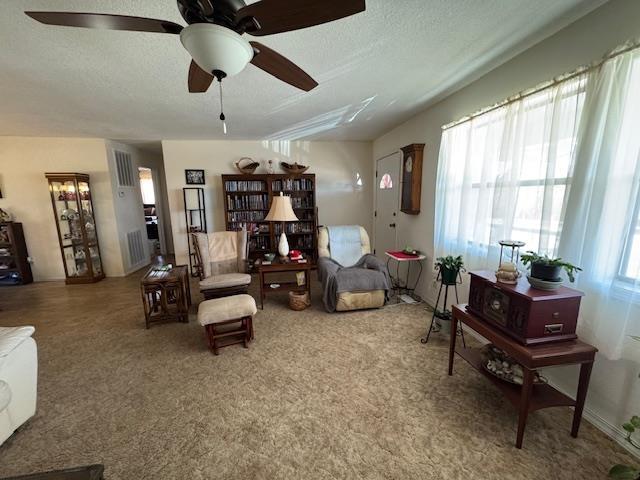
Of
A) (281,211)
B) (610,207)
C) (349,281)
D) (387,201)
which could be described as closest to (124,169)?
(281,211)

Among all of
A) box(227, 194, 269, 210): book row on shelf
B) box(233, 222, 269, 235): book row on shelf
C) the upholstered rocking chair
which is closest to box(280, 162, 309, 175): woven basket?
box(227, 194, 269, 210): book row on shelf

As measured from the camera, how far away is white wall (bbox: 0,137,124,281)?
13.4 ft

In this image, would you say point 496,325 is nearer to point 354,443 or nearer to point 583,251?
point 583,251

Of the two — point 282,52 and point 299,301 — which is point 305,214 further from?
point 282,52

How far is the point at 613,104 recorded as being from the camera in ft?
4.38

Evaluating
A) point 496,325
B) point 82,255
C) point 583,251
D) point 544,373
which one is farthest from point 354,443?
point 82,255

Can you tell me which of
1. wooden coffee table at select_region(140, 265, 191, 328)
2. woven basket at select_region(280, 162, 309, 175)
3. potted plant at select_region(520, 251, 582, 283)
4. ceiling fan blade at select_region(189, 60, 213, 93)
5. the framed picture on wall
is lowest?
wooden coffee table at select_region(140, 265, 191, 328)

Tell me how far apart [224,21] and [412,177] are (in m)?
2.67

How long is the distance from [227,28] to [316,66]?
3.81 ft

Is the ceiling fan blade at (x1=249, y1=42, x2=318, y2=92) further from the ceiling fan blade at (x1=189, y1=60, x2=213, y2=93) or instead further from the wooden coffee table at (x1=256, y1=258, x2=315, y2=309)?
the wooden coffee table at (x1=256, y1=258, x2=315, y2=309)

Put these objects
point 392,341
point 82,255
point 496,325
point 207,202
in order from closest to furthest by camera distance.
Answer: point 496,325
point 392,341
point 82,255
point 207,202

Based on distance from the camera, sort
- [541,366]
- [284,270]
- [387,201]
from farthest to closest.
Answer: [387,201] < [284,270] < [541,366]

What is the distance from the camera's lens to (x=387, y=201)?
14.1 ft

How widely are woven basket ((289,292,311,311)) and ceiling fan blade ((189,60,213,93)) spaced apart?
7.41 ft
